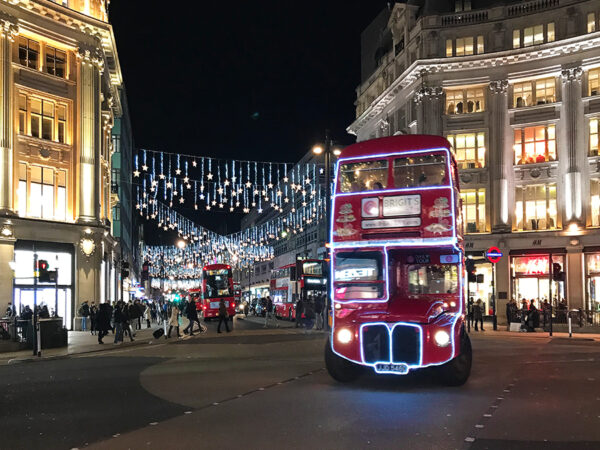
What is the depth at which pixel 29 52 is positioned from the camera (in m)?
33.9

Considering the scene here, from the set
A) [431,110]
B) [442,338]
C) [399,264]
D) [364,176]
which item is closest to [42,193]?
[431,110]

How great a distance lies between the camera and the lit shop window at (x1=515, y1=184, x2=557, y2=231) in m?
41.4

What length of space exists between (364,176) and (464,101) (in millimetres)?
33011

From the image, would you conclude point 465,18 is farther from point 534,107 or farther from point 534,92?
point 534,107

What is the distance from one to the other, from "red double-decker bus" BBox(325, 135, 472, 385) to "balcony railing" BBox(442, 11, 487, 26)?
1297 inches

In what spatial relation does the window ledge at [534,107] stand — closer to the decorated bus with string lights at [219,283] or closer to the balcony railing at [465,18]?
the balcony railing at [465,18]

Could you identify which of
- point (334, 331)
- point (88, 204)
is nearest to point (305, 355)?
point (334, 331)

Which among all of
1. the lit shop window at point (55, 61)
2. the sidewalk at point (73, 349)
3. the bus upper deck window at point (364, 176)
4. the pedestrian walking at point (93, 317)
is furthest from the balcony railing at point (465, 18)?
the bus upper deck window at point (364, 176)

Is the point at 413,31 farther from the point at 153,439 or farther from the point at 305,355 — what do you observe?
the point at 153,439

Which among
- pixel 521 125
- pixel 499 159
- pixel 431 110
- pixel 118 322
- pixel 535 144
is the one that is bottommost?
pixel 118 322

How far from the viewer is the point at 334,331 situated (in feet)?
42.5

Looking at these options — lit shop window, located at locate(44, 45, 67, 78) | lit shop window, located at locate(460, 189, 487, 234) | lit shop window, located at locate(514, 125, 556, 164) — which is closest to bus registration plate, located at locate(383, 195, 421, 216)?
lit shop window, located at locate(44, 45, 67, 78)

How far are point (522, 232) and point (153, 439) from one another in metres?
36.9

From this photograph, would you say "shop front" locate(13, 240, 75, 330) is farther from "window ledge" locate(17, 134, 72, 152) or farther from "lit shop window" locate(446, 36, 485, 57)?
"lit shop window" locate(446, 36, 485, 57)
